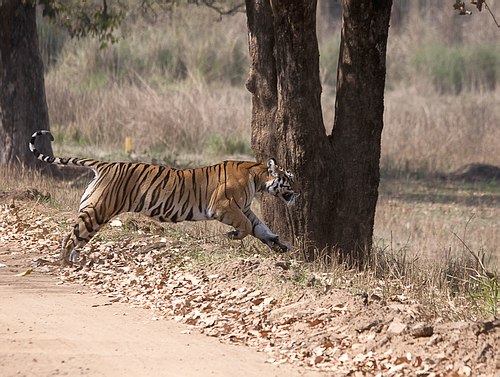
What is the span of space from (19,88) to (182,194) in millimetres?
7399

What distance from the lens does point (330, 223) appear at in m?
11.0

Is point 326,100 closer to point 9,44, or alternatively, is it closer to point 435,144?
point 435,144

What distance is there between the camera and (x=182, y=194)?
1071 centimetres

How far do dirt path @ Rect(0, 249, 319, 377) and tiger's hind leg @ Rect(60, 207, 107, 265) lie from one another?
1012 millimetres

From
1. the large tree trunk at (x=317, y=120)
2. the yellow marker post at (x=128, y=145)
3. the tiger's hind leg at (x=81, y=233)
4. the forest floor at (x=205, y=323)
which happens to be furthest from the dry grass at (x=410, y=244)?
the yellow marker post at (x=128, y=145)

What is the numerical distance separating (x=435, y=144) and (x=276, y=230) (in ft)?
42.2

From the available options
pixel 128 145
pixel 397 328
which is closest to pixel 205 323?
pixel 397 328

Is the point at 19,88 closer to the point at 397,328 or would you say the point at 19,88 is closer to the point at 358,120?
the point at 358,120

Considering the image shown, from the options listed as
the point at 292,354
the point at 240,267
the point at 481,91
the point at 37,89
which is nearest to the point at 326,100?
the point at 481,91

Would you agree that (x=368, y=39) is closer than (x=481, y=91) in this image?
Yes

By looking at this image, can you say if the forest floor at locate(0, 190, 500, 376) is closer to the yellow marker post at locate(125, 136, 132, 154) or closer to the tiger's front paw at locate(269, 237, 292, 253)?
the tiger's front paw at locate(269, 237, 292, 253)

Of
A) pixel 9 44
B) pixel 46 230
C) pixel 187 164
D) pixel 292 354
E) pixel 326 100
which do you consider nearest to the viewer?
pixel 292 354

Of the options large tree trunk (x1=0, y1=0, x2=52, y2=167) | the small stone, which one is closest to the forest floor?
the small stone

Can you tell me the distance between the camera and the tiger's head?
34.6 ft
